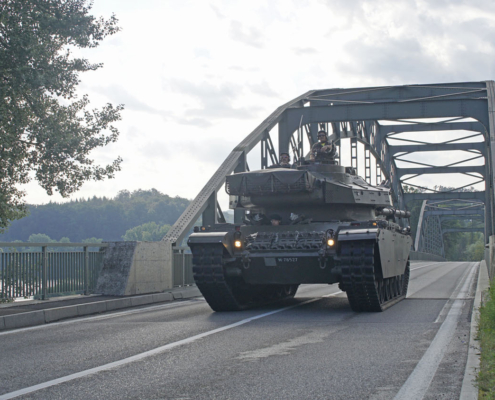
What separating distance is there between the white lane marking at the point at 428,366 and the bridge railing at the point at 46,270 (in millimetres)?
7374

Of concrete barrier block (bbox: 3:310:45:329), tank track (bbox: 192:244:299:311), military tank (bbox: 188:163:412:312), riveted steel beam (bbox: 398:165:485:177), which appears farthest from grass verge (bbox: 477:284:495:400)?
riveted steel beam (bbox: 398:165:485:177)

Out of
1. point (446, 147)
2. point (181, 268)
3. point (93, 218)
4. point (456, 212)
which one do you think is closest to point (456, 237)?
point (456, 212)

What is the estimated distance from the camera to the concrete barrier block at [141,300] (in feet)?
44.2

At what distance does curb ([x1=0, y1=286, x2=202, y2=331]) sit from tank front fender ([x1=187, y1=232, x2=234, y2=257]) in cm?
215

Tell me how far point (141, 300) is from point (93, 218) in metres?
98.6

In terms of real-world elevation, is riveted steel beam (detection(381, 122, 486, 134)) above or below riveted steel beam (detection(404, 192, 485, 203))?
above

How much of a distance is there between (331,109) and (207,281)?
1629cm

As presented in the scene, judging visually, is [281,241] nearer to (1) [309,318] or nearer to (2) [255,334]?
(1) [309,318]

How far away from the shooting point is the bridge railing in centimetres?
1206

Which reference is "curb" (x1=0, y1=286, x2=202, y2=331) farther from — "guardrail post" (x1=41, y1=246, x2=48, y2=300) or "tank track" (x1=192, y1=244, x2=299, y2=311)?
"tank track" (x1=192, y1=244, x2=299, y2=311)

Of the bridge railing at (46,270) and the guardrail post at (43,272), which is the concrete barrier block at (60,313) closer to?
the bridge railing at (46,270)

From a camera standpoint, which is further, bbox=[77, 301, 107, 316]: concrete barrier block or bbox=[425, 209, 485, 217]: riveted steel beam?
bbox=[425, 209, 485, 217]: riveted steel beam

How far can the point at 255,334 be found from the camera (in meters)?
8.47

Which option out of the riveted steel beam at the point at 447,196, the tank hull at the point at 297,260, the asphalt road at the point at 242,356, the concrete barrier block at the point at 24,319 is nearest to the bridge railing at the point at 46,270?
the concrete barrier block at the point at 24,319
